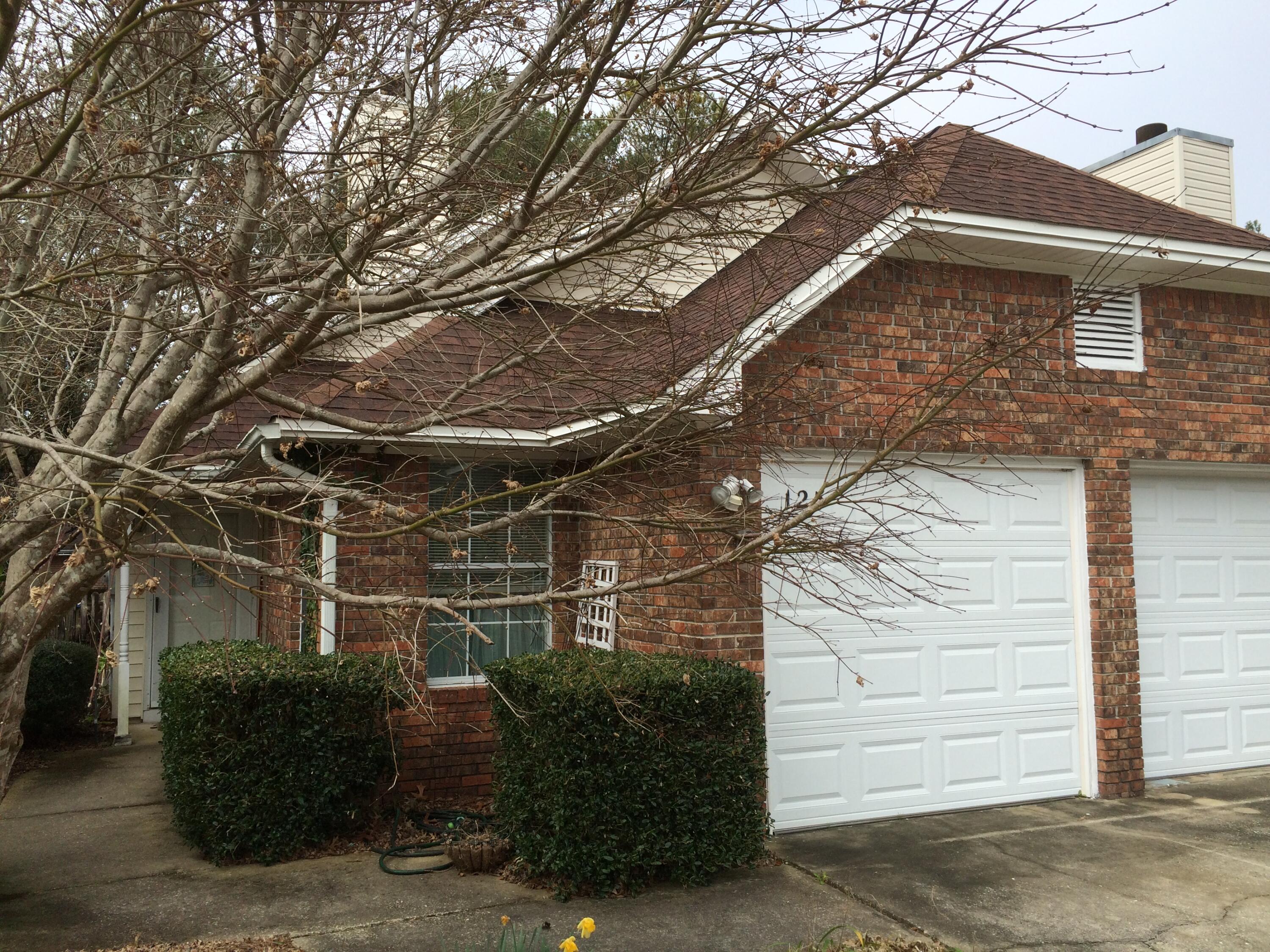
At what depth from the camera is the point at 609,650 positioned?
7.93 meters

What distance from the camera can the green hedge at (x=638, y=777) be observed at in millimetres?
6059

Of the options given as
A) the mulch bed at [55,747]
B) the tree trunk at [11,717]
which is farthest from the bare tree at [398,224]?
the mulch bed at [55,747]

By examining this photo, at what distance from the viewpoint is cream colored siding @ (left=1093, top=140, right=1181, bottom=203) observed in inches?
450

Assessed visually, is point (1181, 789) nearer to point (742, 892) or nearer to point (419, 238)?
point (742, 892)

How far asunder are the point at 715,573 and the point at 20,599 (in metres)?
4.10

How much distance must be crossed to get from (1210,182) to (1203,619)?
529 cm

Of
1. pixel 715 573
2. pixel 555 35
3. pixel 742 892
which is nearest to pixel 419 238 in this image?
pixel 555 35

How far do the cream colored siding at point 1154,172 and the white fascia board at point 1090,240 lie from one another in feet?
9.31

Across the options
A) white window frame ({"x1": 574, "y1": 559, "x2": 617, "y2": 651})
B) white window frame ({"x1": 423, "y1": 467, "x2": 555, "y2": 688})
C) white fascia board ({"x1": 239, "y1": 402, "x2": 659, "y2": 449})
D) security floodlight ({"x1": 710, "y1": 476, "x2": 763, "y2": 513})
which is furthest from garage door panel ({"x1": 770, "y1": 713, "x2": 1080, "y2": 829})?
white fascia board ({"x1": 239, "y1": 402, "x2": 659, "y2": 449})

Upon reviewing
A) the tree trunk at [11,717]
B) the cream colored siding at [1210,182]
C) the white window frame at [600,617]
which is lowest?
the tree trunk at [11,717]

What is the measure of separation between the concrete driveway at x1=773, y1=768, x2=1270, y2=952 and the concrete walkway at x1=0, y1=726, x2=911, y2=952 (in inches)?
17.5

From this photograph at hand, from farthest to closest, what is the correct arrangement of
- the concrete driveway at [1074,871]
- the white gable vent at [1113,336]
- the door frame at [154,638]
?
the door frame at [154,638] → the white gable vent at [1113,336] → the concrete driveway at [1074,871]

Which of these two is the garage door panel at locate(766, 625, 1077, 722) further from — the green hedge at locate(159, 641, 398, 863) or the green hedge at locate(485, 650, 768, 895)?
the green hedge at locate(159, 641, 398, 863)

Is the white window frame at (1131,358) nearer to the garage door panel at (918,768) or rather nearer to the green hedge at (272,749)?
the garage door panel at (918,768)
